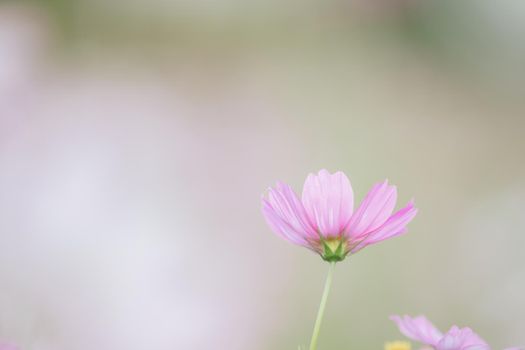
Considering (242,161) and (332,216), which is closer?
(332,216)

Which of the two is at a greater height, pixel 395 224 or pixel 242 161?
pixel 242 161

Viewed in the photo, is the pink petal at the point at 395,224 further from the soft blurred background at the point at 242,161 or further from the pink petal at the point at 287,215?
the soft blurred background at the point at 242,161

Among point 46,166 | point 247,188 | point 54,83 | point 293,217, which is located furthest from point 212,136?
point 293,217

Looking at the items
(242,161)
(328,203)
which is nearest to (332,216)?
(328,203)

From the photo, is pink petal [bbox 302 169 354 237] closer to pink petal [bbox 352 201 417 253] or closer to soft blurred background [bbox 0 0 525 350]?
pink petal [bbox 352 201 417 253]

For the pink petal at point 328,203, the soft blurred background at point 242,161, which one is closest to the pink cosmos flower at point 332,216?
the pink petal at point 328,203

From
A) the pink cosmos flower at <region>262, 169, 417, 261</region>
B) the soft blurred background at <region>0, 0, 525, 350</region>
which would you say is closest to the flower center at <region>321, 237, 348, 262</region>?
the pink cosmos flower at <region>262, 169, 417, 261</region>

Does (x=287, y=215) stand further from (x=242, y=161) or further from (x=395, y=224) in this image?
(x=242, y=161)
